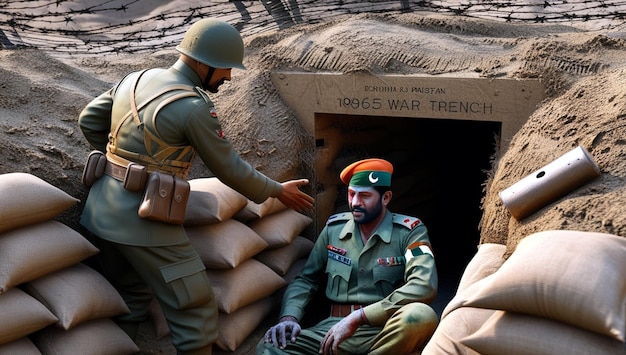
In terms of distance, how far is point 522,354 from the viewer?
A: 3123mm

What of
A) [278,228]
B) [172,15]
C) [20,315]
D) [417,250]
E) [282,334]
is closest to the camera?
[20,315]

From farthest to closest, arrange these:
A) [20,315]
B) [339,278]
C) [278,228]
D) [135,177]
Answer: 1. [278,228]
2. [339,278]
3. [135,177]
4. [20,315]

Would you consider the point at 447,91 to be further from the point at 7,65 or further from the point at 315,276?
the point at 7,65

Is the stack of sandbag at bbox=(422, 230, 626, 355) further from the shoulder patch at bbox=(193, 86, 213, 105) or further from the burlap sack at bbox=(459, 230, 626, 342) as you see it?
the shoulder patch at bbox=(193, 86, 213, 105)

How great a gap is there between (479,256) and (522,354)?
0.99 m

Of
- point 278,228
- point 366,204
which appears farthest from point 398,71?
point 278,228

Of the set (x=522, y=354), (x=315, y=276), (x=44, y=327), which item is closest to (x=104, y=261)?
(x=44, y=327)

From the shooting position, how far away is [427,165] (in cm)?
724

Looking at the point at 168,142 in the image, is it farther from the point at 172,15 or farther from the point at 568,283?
the point at 172,15

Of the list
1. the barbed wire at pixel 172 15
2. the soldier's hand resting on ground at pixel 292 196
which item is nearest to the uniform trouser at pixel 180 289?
the soldier's hand resting on ground at pixel 292 196

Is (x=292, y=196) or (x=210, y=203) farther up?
(x=292, y=196)

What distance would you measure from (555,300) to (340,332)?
1.61m

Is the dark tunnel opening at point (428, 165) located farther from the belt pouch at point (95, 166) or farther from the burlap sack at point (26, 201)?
the burlap sack at point (26, 201)

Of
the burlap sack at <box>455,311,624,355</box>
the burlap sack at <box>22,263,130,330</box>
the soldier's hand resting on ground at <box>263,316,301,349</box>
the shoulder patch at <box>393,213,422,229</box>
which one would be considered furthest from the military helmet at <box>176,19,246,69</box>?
the burlap sack at <box>455,311,624,355</box>
